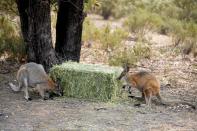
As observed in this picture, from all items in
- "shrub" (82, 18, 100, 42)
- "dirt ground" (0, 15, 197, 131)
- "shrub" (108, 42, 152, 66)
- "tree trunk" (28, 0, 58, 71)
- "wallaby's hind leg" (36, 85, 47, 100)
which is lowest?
"dirt ground" (0, 15, 197, 131)

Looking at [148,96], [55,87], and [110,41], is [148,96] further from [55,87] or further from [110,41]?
[110,41]

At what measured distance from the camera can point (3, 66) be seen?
1323 centimetres

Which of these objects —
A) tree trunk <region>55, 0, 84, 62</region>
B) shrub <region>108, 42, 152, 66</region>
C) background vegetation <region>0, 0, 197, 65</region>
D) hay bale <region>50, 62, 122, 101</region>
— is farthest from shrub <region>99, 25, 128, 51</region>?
hay bale <region>50, 62, 122, 101</region>

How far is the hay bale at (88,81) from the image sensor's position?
9805mm

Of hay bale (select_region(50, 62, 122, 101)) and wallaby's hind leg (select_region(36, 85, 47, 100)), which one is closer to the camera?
hay bale (select_region(50, 62, 122, 101))

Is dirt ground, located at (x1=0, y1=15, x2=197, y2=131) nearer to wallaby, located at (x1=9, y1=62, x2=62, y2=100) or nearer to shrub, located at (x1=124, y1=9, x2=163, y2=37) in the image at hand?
wallaby, located at (x1=9, y1=62, x2=62, y2=100)

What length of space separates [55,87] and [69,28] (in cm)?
198

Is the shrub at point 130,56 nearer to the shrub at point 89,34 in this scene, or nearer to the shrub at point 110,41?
the shrub at point 110,41

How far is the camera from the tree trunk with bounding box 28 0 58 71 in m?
10.6

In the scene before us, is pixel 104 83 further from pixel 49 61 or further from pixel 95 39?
pixel 95 39

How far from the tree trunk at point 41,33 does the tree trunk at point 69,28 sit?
60 cm

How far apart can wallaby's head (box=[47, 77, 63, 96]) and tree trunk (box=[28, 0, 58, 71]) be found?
1.12 meters

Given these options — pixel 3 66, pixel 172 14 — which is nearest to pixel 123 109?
pixel 3 66

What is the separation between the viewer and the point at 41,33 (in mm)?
10875
